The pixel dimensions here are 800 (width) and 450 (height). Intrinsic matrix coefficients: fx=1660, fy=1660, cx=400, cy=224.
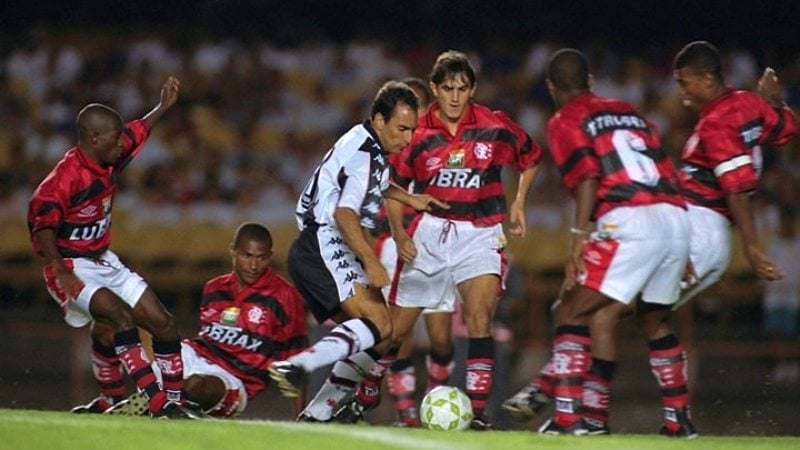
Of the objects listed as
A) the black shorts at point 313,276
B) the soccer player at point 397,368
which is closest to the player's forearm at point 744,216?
the soccer player at point 397,368

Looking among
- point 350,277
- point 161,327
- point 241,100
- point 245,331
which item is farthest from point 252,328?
point 241,100

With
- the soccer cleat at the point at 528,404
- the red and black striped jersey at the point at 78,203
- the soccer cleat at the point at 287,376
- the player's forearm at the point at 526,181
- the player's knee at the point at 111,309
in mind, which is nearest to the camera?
the soccer cleat at the point at 287,376

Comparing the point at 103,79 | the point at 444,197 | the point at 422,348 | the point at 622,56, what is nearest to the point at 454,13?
the point at 622,56

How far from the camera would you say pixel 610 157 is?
9492mm

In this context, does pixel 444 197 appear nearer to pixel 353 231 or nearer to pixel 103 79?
pixel 353 231

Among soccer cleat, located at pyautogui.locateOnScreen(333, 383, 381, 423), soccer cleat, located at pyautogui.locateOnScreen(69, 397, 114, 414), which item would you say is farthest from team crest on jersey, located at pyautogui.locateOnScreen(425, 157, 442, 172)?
soccer cleat, located at pyautogui.locateOnScreen(69, 397, 114, 414)

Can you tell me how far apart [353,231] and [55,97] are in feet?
36.4

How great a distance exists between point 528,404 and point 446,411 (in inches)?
31.2

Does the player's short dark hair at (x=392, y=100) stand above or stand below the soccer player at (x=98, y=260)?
above

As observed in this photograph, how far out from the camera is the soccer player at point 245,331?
1084cm

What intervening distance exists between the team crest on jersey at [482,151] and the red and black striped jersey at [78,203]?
217 cm

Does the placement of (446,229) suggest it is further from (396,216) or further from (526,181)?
(526,181)

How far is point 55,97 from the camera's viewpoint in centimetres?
1984

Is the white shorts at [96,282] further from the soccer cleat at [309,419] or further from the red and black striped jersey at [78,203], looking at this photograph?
the soccer cleat at [309,419]
